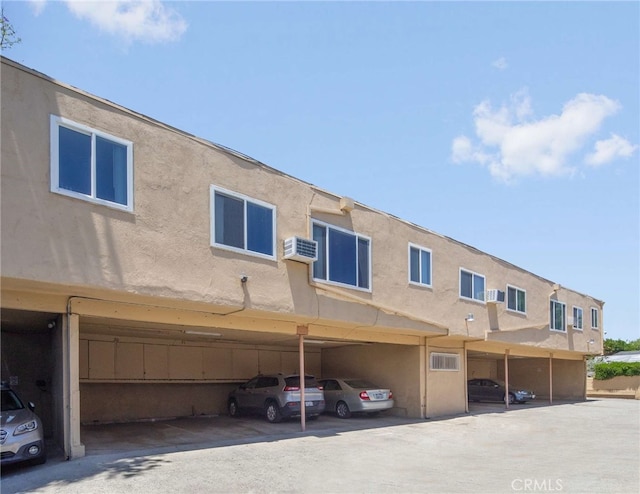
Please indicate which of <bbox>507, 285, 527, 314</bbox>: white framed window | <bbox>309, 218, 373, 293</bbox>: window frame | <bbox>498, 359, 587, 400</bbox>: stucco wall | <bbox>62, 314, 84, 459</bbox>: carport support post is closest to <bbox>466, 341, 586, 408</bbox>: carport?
<bbox>498, 359, 587, 400</bbox>: stucco wall

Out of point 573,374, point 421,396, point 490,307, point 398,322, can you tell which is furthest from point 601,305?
point 398,322

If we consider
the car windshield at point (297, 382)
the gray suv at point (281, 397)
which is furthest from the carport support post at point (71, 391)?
the car windshield at point (297, 382)

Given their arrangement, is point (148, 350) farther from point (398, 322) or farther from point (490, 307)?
point (490, 307)

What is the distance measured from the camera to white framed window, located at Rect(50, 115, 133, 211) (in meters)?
9.55

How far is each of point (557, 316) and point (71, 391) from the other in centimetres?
2328

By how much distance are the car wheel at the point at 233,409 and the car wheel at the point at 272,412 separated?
73.9 inches

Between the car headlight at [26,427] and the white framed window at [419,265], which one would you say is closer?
the car headlight at [26,427]

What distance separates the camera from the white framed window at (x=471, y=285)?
20.3 metres

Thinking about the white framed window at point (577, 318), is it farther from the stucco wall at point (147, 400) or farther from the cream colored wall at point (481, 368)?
the stucco wall at point (147, 400)

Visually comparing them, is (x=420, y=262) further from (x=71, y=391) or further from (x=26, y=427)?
(x=26, y=427)

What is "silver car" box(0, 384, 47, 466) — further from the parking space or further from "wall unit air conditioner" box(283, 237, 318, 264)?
"wall unit air conditioner" box(283, 237, 318, 264)

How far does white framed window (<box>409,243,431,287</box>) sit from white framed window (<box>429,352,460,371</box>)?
2.97 meters

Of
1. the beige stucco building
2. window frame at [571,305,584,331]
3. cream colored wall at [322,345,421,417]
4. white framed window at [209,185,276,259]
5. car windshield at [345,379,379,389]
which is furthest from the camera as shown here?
window frame at [571,305,584,331]

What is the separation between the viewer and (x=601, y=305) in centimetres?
3381
